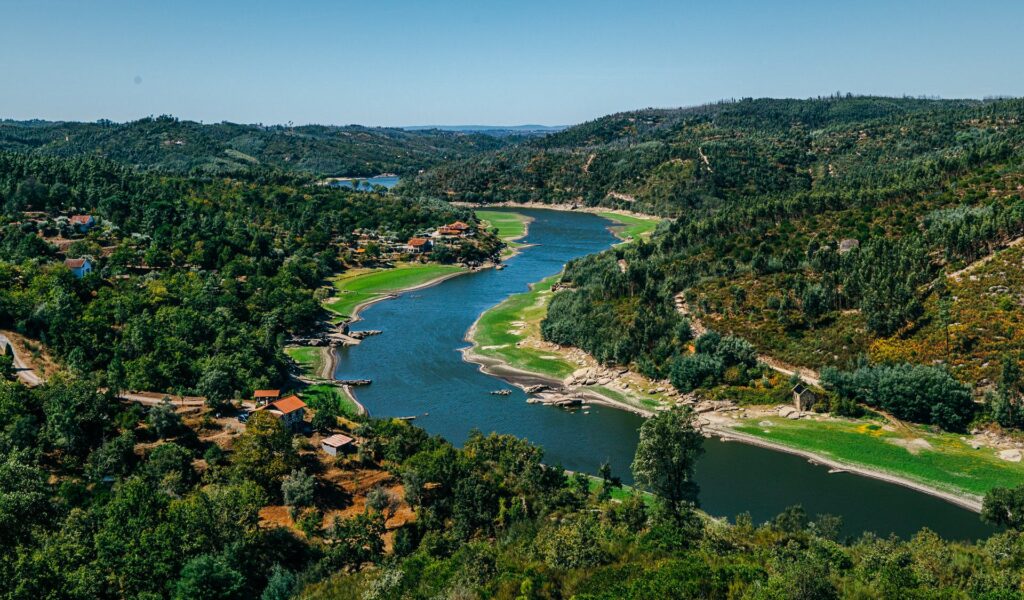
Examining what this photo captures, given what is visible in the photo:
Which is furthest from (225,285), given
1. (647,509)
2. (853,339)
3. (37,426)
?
(853,339)

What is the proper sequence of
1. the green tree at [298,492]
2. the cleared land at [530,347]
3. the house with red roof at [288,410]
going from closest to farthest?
the green tree at [298,492], the house with red roof at [288,410], the cleared land at [530,347]

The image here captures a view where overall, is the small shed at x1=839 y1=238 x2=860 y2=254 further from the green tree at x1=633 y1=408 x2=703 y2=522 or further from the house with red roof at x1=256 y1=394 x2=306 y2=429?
the house with red roof at x1=256 y1=394 x2=306 y2=429

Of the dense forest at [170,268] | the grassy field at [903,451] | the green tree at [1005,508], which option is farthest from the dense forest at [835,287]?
the dense forest at [170,268]

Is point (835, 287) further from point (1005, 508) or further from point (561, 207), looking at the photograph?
point (561, 207)

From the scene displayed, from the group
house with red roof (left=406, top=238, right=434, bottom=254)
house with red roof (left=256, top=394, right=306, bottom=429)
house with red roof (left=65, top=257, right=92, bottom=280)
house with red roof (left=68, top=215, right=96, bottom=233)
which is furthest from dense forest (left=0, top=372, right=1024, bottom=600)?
house with red roof (left=406, top=238, right=434, bottom=254)

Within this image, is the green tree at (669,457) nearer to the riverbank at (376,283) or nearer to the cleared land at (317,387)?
the cleared land at (317,387)

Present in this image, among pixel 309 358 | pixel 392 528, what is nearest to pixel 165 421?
pixel 392 528
